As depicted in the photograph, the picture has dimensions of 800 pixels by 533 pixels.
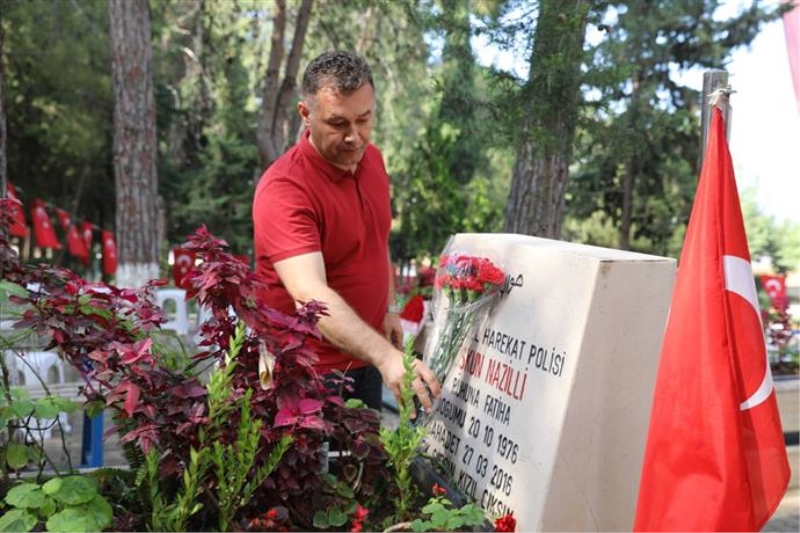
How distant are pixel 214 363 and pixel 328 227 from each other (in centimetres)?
69

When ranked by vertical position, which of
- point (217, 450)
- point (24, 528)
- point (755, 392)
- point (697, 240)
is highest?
point (697, 240)

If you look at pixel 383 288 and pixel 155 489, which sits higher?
pixel 383 288

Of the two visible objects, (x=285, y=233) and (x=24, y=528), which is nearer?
(x=24, y=528)

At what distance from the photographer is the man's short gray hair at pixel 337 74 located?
2.39 m

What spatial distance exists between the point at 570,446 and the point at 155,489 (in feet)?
3.06

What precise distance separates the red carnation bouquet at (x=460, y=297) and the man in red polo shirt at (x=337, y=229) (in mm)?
166

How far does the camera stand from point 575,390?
6.01 feet

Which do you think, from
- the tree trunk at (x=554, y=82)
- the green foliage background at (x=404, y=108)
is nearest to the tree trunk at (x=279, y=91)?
the green foliage background at (x=404, y=108)

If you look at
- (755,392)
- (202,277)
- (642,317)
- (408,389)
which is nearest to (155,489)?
(202,277)

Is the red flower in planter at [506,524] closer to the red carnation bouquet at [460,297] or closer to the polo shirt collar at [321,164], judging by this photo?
the red carnation bouquet at [460,297]

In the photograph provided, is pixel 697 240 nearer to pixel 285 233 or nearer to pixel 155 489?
pixel 285 233

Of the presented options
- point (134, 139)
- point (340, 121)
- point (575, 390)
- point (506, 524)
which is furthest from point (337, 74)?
point (134, 139)

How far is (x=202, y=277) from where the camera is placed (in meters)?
1.86

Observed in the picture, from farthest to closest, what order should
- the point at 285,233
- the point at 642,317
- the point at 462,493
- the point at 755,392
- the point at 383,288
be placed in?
the point at 383,288 < the point at 285,233 < the point at 462,493 < the point at 642,317 < the point at 755,392
